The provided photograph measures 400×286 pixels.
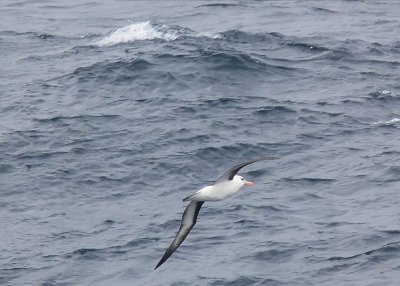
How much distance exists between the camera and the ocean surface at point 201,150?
28.9 meters

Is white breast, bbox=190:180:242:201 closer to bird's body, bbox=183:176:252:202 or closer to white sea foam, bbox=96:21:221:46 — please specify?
bird's body, bbox=183:176:252:202

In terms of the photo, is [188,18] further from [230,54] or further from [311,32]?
[230,54]

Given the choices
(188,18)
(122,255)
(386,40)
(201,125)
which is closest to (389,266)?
(122,255)

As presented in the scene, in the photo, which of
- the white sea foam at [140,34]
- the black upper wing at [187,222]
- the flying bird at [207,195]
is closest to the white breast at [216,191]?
the flying bird at [207,195]

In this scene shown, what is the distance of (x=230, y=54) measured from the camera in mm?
42250

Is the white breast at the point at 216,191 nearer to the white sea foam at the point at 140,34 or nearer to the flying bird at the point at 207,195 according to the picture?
the flying bird at the point at 207,195

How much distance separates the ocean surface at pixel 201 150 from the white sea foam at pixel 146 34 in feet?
0.43

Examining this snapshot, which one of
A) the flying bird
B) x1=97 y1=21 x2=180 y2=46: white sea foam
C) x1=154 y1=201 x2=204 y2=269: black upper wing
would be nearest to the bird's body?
the flying bird

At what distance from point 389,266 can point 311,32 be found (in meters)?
21.8

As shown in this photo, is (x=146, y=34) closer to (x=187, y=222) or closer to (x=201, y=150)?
(x=201, y=150)

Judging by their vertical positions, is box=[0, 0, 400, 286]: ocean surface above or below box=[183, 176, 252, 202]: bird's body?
below

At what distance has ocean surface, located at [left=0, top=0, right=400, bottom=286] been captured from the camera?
28.9 metres

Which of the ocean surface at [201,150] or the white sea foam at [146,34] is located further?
the white sea foam at [146,34]

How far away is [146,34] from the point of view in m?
46.7
